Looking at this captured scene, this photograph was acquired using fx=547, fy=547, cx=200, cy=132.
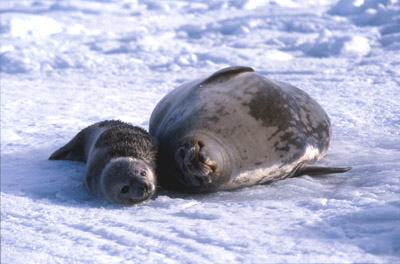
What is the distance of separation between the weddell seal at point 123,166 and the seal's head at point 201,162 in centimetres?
18

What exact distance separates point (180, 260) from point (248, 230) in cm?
39

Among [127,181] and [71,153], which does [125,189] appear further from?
[71,153]

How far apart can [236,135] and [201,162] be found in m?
0.34

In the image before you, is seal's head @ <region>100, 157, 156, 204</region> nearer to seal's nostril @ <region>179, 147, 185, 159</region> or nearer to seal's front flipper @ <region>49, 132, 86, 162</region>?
seal's nostril @ <region>179, 147, 185, 159</region>

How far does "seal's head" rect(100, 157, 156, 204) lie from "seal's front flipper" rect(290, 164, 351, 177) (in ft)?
2.69

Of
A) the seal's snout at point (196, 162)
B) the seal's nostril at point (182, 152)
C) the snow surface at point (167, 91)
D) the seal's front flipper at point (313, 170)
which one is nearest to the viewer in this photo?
the snow surface at point (167, 91)

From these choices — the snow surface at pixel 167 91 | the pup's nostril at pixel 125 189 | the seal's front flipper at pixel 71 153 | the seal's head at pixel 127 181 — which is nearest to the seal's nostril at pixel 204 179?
the snow surface at pixel 167 91

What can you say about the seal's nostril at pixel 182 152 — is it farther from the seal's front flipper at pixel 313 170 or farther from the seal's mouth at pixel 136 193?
the seal's front flipper at pixel 313 170

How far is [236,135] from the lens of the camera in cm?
296

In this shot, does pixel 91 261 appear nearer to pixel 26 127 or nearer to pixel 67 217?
pixel 67 217

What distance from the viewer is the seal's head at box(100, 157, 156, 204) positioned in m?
2.79

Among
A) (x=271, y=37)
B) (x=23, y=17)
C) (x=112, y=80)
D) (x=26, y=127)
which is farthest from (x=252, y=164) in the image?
(x=23, y=17)

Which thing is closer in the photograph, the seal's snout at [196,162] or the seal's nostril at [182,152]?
Answer: the seal's snout at [196,162]

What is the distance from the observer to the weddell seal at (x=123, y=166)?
9.26ft
